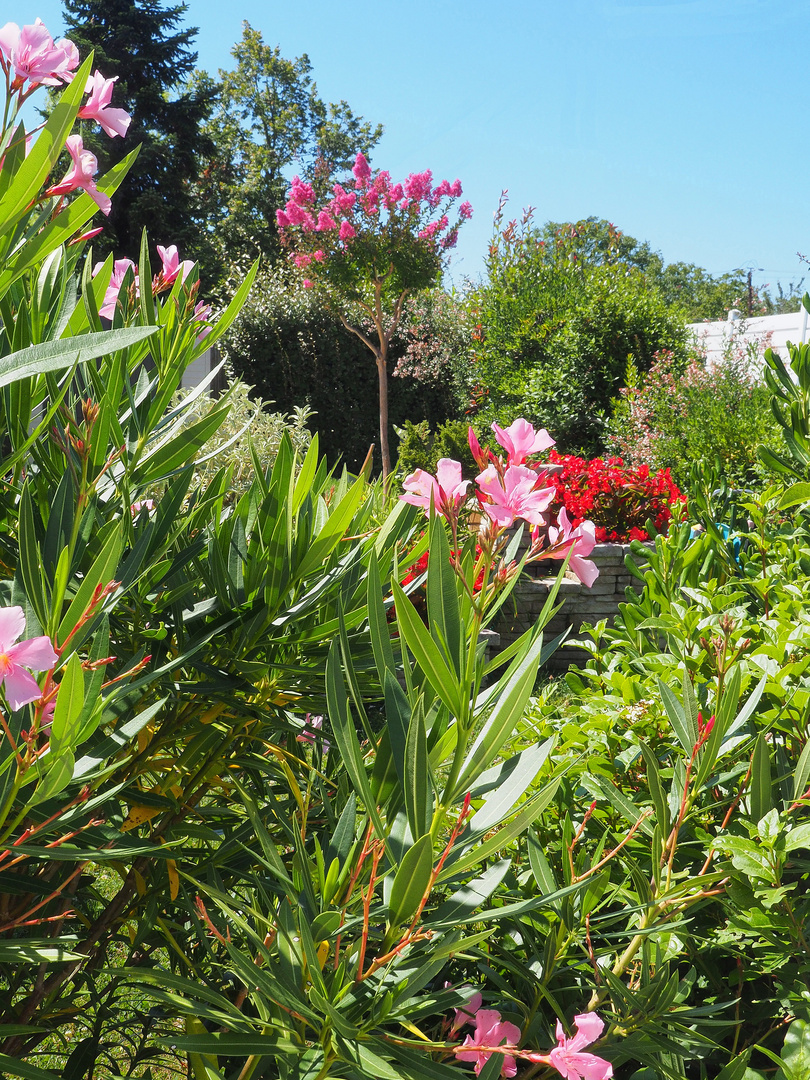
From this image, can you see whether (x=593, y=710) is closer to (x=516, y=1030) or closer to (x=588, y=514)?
(x=516, y=1030)

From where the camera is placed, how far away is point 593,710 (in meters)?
1.15

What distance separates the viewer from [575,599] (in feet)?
18.1

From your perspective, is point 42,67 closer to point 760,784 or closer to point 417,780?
point 417,780

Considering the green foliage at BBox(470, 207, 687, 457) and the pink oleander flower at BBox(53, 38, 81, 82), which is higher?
the green foliage at BBox(470, 207, 687, 457)

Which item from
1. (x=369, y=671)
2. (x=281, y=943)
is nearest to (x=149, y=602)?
(x=369, y=671)

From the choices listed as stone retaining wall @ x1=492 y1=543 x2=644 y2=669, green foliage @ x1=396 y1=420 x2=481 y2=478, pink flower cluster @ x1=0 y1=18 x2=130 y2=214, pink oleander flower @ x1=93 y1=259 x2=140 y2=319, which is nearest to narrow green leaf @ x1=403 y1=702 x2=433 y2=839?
pink flower cluster @ x1=0 y1=18 x2=130 y2=214

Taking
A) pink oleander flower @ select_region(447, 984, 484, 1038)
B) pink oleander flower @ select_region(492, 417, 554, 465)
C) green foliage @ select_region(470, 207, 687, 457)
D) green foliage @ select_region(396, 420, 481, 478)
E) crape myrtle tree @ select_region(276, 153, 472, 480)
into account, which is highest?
crape myrtle tree @ select_region(276, 153, 472, 480)

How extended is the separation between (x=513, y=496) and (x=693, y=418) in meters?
6.59

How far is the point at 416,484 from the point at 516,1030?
1.83 ft

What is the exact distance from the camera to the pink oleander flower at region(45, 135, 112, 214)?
0.87 meters

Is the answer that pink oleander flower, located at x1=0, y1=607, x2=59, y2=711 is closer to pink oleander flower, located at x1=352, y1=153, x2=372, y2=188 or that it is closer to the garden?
the garden

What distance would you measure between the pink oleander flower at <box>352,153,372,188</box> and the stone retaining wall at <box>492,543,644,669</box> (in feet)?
23.2

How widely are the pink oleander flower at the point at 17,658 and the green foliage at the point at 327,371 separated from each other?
1226 cm

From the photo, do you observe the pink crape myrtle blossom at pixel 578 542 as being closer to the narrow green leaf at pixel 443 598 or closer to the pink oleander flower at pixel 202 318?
the narrow green leaf at pixel 443 598
